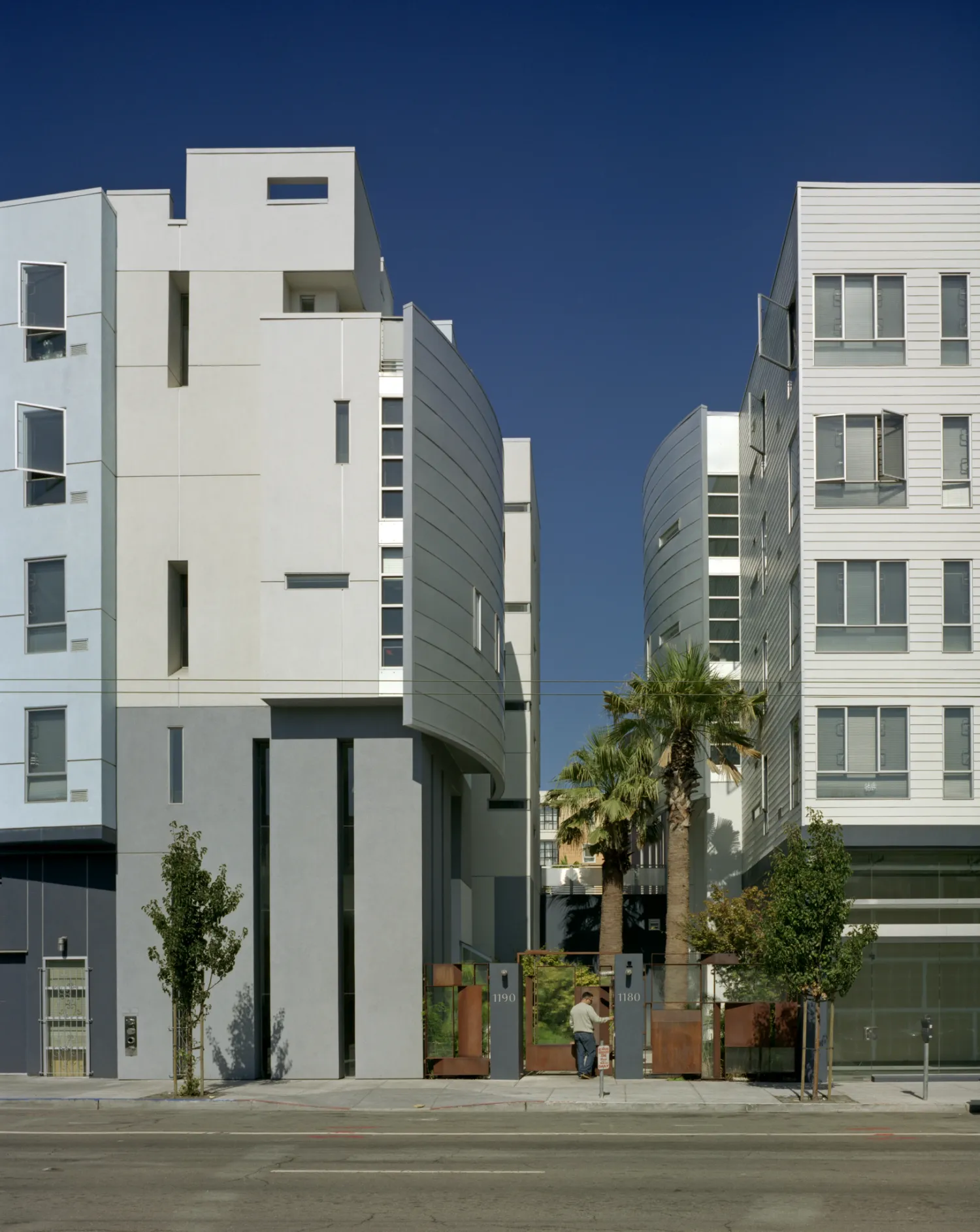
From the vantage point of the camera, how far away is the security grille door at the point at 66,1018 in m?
30.9

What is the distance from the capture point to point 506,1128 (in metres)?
22.8

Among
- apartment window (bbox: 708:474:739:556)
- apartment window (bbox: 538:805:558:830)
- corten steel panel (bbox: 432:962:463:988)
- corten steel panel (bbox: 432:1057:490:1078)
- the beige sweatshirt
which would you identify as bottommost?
apartment window (bbox: 538:805:558:830)

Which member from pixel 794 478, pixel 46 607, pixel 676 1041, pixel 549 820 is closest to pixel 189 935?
pixel 46 607

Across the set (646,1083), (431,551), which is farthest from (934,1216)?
(431,551)

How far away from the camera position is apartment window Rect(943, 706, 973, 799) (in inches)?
1208

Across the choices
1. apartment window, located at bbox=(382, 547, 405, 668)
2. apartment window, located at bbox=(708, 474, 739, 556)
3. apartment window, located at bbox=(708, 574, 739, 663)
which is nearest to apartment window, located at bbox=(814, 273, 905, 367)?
apartment window, located at bbox=(382, 547, 405, 668)

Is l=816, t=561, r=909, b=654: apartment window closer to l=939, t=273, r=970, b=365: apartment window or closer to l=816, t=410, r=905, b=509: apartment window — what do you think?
l=816, t=410, r=905, b=509: apartment window

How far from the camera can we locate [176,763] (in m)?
31.1

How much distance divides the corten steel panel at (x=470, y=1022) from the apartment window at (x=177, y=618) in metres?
8.80

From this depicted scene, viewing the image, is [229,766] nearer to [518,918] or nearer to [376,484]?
[376,484]

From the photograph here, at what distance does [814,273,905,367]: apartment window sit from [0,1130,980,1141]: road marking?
16.3m

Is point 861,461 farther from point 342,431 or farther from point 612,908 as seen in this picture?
point 612,908

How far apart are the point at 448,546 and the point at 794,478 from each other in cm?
773

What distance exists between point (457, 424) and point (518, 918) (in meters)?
22.4
